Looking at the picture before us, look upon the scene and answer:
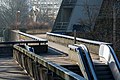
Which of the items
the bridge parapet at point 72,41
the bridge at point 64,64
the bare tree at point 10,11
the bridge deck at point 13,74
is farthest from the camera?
the bare tree at point 10,11

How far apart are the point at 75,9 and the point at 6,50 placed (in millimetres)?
25319

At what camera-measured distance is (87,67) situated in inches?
606

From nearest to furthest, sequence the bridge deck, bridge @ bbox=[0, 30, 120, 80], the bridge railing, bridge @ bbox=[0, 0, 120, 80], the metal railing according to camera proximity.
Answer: the bridge railing
bridge @ bbox=[0, 0, 120, 80]
bridge @ bbox=[0, 30, 120, 80]
the bridge deck
the metal railing

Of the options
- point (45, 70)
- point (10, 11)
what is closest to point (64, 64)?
point (45, 70)

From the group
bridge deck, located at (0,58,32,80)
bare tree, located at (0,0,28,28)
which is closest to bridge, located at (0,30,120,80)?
bridge deck, located at (0,58,32,80)

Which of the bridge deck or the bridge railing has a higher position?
the bridge railing

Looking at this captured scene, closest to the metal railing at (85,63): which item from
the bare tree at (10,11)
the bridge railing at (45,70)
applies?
the bridge railing at (45,70)

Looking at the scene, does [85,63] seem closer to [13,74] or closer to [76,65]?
[76,65]

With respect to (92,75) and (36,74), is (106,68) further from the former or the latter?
(36,74)

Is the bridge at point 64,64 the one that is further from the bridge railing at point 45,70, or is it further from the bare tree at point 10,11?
the bare tree at point 10,11

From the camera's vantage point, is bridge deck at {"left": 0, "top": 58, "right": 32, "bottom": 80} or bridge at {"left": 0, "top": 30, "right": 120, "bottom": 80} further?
bridge deck at {"left": 0, "top": 58, "right": 32, "bottom": 80}

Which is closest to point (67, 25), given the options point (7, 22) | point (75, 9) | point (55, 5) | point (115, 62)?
point (75, 9)

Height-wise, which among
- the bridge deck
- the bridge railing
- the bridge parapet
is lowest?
the bridge deck

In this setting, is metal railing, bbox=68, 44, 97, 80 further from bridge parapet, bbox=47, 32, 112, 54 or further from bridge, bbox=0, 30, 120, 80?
bridge parapet, bbox=47, 32, 112, 54
